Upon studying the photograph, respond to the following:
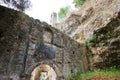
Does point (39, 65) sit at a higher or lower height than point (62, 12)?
lower

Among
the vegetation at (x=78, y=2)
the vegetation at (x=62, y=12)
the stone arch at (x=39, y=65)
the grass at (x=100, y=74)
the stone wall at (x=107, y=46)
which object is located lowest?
the grass at (x=100, y=74)

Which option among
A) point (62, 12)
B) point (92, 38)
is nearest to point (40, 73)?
point (92, 38)

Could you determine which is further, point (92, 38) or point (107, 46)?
point (92, 38)

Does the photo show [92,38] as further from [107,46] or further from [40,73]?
[40,73]

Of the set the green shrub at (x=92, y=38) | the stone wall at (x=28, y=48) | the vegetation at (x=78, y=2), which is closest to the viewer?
the stone wall at (x=28, y=48)

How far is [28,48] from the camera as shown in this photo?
34.0 feet

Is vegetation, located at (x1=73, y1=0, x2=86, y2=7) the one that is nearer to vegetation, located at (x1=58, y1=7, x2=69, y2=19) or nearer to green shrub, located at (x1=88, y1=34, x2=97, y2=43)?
vegetation, located at (x1=58, y1=7, x2=69, y2=19)

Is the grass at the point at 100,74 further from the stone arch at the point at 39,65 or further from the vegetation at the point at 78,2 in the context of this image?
the vegetation at the point at 78,2

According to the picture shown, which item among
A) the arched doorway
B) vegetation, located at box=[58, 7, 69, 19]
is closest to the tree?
the arched doorway

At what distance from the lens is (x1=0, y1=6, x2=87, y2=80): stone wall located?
30.6ft

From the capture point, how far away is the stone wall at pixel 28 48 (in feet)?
30.6

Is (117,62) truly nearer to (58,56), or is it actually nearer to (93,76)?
(93,76)


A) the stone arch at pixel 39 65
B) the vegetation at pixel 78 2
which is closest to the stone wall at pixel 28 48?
the stone arch at pixel 39 65

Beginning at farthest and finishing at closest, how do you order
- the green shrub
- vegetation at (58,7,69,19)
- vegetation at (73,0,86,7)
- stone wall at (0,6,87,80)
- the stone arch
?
vegetation at (58,7,69,19), vegetation at (73,0,86,7), the green shrub, the stone arch, stone wall at (0,6,87,80)
